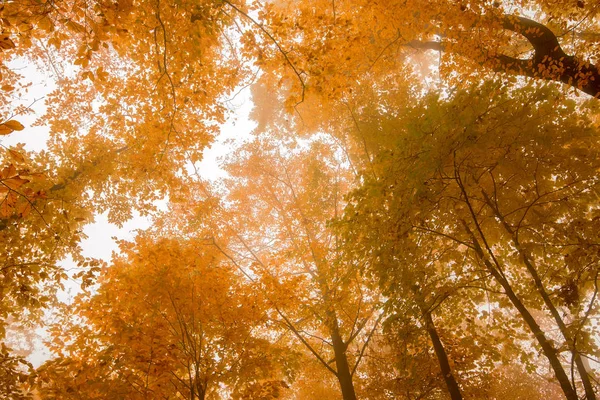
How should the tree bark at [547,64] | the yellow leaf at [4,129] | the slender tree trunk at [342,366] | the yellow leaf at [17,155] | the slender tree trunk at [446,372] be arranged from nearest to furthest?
the yellow leaf at [4,129] < the yellow leaf at [17,155] < the tree bark at [547,64] < the slender tree trunk at [446,372] < the slender tree trunk at [342,366]

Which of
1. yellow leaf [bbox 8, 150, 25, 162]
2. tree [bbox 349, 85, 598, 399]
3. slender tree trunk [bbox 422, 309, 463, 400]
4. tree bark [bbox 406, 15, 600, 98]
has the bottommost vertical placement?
slender tree trunk [bbox 422, 309, 463, 400]

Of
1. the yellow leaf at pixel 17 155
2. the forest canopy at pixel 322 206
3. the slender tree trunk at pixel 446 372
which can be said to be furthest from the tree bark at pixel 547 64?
the yellow leaf at pixel 17 155

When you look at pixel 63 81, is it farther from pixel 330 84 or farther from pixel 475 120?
pixel 475 120

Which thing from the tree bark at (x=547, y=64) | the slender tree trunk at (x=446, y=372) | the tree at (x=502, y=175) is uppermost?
the tree bark at (x=547, y=64)

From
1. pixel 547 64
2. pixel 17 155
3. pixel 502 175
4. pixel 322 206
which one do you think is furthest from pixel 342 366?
pixel 17 155

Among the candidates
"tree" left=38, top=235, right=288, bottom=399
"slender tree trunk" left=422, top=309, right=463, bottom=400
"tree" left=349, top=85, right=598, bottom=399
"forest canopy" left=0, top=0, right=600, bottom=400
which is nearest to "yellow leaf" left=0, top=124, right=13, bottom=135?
"forest canopy" left=0, top=0, right=600, bottom=400

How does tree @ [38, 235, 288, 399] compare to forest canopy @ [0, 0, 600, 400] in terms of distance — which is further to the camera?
tree @ [38, 235, 288, 399]

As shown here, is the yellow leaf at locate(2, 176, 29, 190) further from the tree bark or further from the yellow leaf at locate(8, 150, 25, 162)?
the tree bark

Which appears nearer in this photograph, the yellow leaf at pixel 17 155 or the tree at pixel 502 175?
the yellow leaf at pixel 17 155

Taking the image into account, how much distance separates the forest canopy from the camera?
11.6 ft

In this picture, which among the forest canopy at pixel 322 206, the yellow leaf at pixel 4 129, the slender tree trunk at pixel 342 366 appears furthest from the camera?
the slender tree trunk at pixel 342 366

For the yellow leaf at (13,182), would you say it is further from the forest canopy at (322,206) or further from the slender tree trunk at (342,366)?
the slender tree trunk at (342,366)

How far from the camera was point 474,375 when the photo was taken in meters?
6.55

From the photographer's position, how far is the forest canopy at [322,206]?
3.55m
